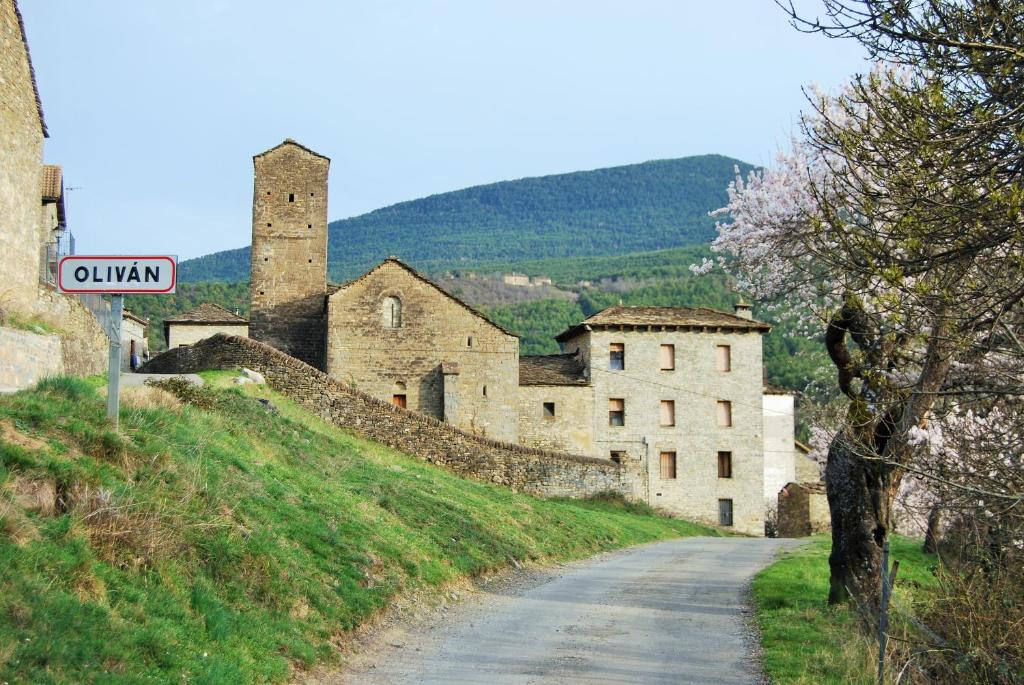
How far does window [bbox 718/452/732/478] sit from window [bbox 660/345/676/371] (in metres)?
4.49

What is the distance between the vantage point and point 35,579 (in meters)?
7.73

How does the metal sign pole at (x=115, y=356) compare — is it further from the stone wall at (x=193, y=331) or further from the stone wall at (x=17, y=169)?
the stone wall at (x=193, y=331)

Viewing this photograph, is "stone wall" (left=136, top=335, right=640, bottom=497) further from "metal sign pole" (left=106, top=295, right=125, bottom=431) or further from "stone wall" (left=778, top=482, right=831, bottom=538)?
"metal sign pole" (left=106, top=295, right=125, bottom=431)

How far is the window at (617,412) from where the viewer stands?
46.5m

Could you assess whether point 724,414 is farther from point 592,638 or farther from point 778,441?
point 592,638

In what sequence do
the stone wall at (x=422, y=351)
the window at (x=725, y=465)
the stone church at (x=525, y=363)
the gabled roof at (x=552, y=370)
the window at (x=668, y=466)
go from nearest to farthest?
the stone wall at (x=422, y=351)
the stone church at (x=525, y=363)
the gabled roof at (x=552, y=370)
the window at (x=668, y=466)
the window at (x=725, y=465)

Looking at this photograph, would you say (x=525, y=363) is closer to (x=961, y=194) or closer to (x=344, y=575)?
(x=344, y=575)

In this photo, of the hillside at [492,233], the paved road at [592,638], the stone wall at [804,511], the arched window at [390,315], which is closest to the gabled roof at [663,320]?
the stone wall at [804,511]

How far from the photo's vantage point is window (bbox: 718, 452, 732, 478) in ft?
156

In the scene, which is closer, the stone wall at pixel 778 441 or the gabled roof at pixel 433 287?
the gabled roof at pixel 433 287

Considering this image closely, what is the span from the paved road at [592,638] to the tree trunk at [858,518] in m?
1.76

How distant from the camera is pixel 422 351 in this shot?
43.0m

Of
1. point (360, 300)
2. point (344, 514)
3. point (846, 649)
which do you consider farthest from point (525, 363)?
point (846, 649)

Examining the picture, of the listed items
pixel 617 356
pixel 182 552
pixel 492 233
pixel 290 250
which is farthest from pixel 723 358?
pixel 492 233
